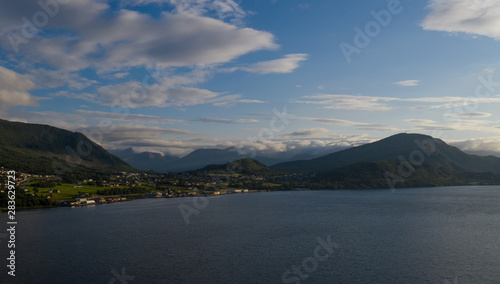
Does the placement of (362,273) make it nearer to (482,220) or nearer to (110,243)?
(110,243)

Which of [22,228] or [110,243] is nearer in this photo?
[110,243]

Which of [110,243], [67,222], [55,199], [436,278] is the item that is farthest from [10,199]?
[436,278]

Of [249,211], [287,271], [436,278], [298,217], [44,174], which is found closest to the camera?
[436,278]

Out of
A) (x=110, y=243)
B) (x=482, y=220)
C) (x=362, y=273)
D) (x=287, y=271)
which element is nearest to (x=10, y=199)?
(x=110, y=243)

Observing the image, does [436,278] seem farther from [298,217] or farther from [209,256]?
[298,217]

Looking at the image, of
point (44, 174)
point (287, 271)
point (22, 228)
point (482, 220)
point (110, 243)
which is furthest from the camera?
point (44, 174)

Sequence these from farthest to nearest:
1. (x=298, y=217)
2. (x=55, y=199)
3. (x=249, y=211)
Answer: (x=55, y=199) < (x=249, y=211) < (x=298, y=217)
